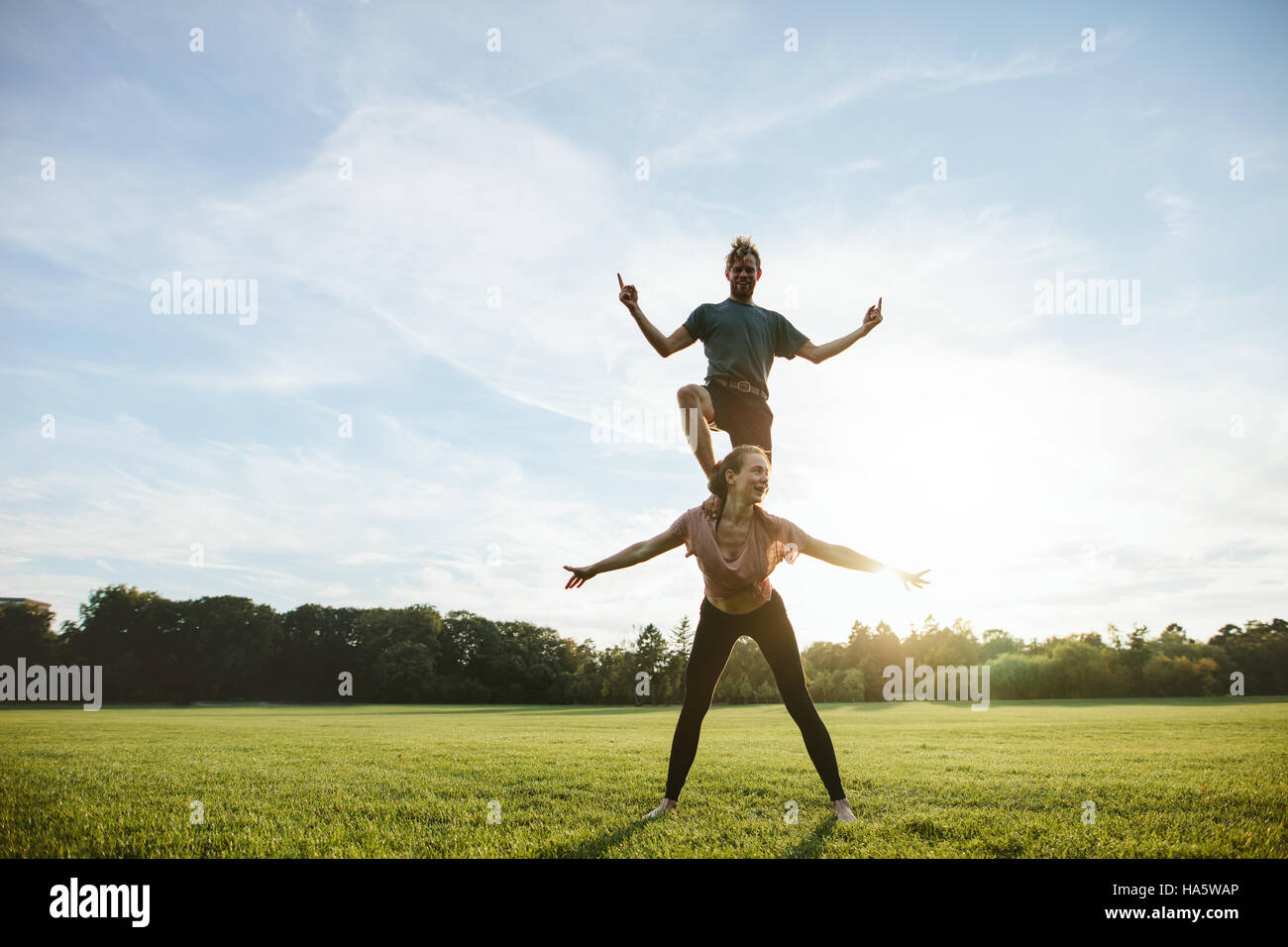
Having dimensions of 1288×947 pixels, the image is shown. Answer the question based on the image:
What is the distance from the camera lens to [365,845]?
4801 millimetres

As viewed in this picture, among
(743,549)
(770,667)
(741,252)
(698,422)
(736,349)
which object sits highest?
(741,252)

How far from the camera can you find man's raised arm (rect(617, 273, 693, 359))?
227 inches

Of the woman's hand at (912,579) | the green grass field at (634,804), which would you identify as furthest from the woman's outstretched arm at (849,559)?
the green grass field at (634,804)

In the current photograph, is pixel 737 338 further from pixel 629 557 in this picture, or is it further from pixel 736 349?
pixel 629 557

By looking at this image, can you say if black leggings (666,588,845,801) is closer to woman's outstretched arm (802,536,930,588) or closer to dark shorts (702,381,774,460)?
woman's outstretched arm (802,536,930,588)

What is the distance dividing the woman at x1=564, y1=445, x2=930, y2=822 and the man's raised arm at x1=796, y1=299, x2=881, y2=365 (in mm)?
1472

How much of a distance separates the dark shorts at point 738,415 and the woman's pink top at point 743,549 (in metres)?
0.75

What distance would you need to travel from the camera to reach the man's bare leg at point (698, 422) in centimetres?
561

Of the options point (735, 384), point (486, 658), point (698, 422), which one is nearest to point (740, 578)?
point (698, 422)

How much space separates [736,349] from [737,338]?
112mm

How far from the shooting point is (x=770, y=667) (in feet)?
19.0

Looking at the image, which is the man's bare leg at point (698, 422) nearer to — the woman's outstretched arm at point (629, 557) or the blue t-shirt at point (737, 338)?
the blue t-shirt at point (737, 338)
